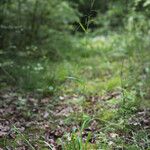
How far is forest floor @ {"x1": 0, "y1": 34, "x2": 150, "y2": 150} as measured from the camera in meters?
4.09

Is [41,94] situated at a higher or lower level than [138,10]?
lower

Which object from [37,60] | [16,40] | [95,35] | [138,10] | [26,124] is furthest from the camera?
[95,35]

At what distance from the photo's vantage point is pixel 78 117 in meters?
4.97

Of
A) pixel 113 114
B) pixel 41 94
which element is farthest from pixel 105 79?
pixel 113 114

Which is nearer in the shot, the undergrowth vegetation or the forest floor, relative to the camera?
the forest floor

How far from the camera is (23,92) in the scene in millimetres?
6074

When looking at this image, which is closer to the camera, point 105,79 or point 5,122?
point 5,122

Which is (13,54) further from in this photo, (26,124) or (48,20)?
(26,124)

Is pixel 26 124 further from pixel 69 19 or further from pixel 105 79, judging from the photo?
pixel 69 19

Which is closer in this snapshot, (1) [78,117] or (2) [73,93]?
(1) [78,117]

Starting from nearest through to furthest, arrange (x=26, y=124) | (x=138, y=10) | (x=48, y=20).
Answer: (x=26, y=124), (x=48, y=20), (x=138, y=10)

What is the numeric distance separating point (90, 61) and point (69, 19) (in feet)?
4.21

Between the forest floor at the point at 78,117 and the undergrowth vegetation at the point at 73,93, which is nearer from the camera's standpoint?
the forest floor at the point at 78,117

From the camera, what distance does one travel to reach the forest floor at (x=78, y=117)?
4090 millimetres
